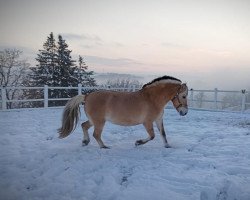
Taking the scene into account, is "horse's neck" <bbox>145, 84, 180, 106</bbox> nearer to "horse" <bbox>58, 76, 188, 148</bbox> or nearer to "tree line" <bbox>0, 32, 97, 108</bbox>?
"horse" <bbox>58, 76, 188, 148</bbox>

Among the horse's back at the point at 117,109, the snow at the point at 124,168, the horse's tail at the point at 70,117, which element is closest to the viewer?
the snow at the point at 124,168

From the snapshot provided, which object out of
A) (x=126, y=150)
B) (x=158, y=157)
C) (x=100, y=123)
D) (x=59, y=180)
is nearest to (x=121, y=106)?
(x=100, y=123)

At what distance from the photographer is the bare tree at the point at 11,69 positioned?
29.5m

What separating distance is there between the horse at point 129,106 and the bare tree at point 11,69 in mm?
26151

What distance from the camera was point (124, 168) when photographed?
14.2 ft

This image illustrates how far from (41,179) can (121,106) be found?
2.35m

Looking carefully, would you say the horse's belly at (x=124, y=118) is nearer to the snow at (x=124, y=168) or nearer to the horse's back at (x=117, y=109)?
the horse's back at (x=117, y=109)

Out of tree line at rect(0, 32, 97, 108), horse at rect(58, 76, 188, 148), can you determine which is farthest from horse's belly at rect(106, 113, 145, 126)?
tree line at rect(0, 32, 97, 108)

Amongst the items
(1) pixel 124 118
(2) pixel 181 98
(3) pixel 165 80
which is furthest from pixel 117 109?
(2) pixel 181 98

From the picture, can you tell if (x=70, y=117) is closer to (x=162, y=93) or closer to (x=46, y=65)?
(x=162, y=93)

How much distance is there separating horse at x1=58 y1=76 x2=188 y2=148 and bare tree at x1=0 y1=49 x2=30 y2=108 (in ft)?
85.8

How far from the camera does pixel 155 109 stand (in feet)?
18.6

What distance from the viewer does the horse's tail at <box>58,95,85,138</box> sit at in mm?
5695

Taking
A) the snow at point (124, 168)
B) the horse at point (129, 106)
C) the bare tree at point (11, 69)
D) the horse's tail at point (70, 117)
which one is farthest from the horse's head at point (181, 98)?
the bare tree at point (11, 69)
